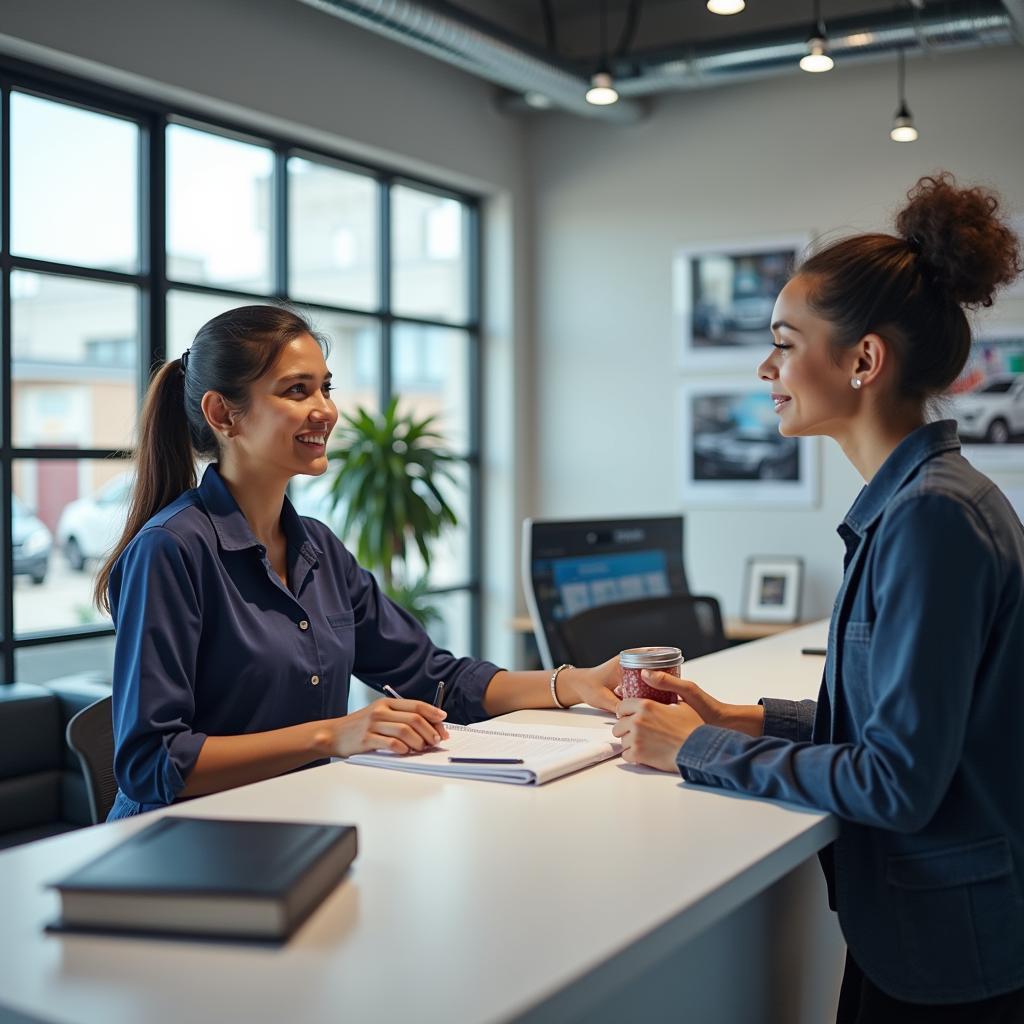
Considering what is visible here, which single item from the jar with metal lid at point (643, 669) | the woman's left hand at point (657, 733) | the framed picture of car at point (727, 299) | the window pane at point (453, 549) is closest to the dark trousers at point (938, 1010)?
the woman's left hand at point (657, 733)

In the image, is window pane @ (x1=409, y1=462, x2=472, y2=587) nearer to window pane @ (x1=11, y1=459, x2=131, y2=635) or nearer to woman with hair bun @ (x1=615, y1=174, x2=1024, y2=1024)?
window pane @ (x1=11, y1=459, x2=131, y2=635)

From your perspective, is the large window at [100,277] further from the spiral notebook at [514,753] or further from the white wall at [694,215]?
the spiral notebook at [514,753]

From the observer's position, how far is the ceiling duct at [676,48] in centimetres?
414

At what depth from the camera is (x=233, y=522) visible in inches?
74.9

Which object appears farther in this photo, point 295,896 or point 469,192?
point 469,192

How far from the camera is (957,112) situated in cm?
490

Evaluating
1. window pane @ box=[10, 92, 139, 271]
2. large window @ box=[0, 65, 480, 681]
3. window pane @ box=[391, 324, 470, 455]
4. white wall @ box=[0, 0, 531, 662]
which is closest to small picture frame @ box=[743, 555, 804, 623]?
white wall @ box=[0, 0, 531, 662]

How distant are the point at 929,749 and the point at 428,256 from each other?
15.5 feet

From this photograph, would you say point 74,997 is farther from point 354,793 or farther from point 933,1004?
point 933,1004

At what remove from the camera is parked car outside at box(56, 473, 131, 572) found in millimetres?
3992

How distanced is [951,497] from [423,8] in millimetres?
3390

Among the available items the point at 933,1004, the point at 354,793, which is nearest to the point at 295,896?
the point at 354,793

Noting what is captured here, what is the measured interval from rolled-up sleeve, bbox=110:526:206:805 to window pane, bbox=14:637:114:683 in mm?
2105

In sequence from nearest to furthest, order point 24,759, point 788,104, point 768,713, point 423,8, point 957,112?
point 768,713, point 24,759, point 423,8, point 957,112, point 788,104
